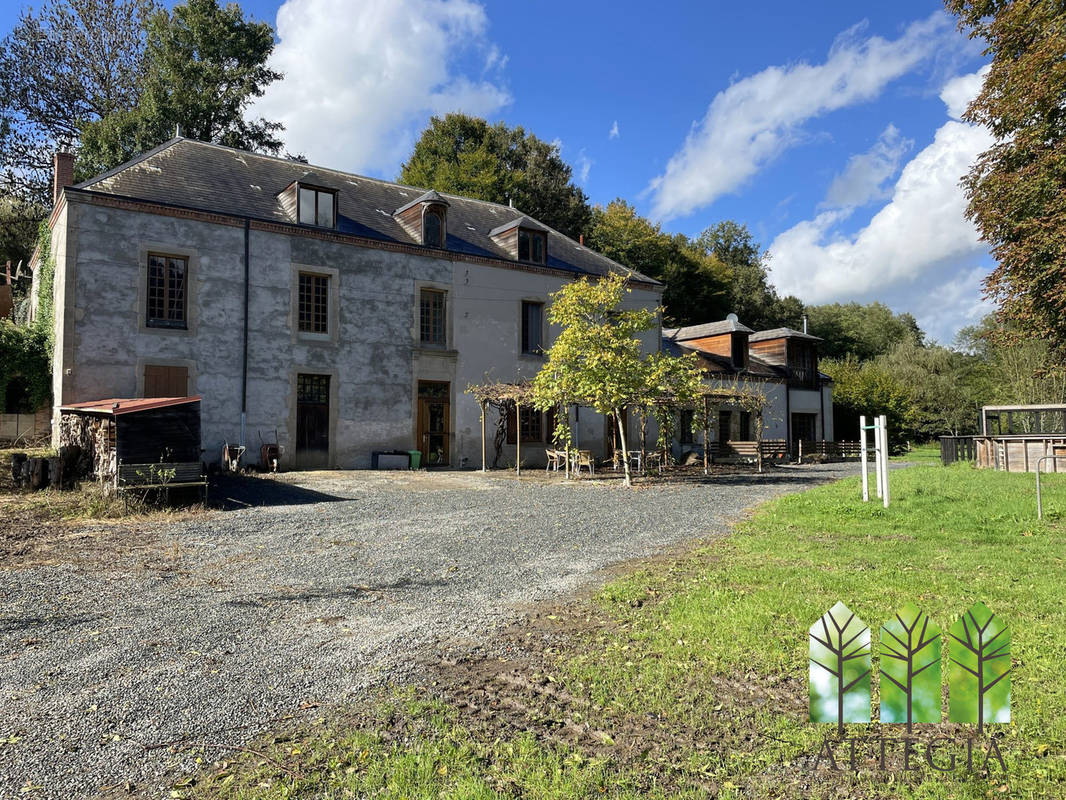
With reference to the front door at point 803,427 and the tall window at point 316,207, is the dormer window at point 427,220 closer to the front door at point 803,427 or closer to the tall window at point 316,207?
the tall window at point 316,207

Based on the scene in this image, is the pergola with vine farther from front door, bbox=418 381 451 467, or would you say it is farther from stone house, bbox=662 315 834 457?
stone house, bbox=662 315 834 457

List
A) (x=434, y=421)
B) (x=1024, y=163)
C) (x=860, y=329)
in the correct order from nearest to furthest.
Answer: (x=1024, y=163) → (x=434, y=421) → (x=860, y=329)

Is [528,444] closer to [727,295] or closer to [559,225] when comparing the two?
[559,225]

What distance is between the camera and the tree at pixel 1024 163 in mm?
14203

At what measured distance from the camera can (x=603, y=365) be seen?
57.1 feet

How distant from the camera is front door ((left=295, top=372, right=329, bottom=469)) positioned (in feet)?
66.2

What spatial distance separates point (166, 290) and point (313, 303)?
397 cm

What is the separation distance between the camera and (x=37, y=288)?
2259 cm

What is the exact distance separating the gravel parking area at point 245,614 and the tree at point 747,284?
125ft

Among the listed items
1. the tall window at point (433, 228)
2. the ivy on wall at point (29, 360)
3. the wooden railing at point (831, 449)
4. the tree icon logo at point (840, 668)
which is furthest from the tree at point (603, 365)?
the wooden railing at point (831, 449)

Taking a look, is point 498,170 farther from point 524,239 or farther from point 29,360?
point 29,360

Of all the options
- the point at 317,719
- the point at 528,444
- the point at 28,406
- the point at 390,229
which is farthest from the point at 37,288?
the point at 317,719

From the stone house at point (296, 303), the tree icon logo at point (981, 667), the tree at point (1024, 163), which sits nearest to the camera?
the tree icon logo at point (981, 667)

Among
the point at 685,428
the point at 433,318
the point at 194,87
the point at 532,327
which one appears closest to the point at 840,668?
the point at 433,318
